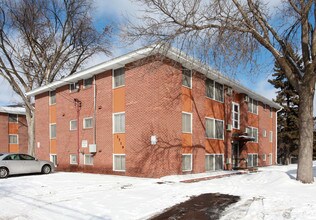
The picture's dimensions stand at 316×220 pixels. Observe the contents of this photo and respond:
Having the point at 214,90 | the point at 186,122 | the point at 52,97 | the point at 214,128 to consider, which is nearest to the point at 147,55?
the point at 186,122

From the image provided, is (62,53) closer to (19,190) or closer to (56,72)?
(56,72)

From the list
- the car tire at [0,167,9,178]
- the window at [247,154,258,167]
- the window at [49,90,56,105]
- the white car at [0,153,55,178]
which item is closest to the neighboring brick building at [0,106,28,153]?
the window at [49,90,56,105]

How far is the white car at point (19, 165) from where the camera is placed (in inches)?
628

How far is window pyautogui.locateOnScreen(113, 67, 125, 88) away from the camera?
16952 millimetres

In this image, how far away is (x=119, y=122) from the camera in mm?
16938

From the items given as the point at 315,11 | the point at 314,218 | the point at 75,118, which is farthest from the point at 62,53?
the point at 314,218

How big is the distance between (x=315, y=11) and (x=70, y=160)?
16052 millimetres

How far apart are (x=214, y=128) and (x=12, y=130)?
24.3 metres

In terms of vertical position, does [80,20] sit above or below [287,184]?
above

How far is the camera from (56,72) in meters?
27.9

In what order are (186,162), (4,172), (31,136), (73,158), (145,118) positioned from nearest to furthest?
(145,118) → (4,172) → (186,162) → (73,158) → (31,136)

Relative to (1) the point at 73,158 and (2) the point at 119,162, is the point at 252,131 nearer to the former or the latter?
(2) the point at 119,162

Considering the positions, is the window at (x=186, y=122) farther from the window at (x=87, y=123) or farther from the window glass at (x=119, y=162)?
the window at (x=87, y=123)

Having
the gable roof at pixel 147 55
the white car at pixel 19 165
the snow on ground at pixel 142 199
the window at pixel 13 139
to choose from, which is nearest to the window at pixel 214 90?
the gable roof at pixel 147 55
